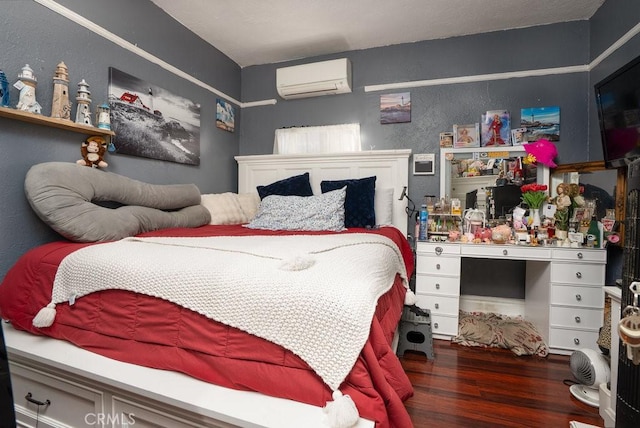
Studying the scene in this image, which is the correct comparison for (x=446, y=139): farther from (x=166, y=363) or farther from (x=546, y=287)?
(x=166, y=363)

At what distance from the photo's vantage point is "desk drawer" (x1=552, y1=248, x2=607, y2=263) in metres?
2.00

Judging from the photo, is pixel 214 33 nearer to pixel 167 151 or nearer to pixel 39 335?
pixel 167 151

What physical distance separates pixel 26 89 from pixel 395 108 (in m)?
2.65

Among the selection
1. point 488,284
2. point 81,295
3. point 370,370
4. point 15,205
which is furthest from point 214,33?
point 488,284

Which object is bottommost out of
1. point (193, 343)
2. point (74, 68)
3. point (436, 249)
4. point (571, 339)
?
point (571, 339)

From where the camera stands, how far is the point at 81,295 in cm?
121

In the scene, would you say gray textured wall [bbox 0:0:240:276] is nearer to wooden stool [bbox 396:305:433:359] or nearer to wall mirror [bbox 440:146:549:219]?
wooden stool [bbox 396:305:433:359]

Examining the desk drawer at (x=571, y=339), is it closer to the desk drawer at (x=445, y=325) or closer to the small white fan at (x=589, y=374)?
the small white fan at (x=589, y=374)

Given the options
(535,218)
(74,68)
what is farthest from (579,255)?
(74,68)

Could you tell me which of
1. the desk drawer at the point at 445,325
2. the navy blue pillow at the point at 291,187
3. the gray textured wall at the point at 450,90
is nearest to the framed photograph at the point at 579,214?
the gray textured wall at the point at 450,90

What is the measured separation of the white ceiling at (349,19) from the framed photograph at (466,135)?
2.75 ft

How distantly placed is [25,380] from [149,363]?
66cm

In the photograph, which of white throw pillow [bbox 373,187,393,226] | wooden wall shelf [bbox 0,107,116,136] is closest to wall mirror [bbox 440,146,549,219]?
white throw pillow [bbox 373,187,393,226]

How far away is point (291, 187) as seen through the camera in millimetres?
2883
